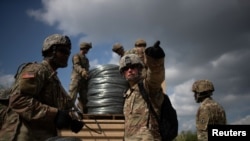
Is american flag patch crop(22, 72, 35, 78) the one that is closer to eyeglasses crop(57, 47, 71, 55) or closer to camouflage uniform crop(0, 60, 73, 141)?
camouflage uniform crop(0, 60, 73, 141)

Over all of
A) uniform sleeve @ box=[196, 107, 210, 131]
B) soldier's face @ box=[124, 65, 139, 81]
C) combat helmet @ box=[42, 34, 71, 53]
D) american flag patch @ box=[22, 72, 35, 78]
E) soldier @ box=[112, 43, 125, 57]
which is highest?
soldier @ box=[112, 43, 125, 57]

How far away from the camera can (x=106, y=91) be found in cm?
654

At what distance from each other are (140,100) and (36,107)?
1261mm

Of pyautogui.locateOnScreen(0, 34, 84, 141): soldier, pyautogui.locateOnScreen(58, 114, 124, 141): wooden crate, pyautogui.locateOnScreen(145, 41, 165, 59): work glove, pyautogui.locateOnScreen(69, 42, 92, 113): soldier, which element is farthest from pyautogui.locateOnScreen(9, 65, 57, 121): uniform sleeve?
pyautogui.locateOnScreen(69, 42, 92, 113): soldier

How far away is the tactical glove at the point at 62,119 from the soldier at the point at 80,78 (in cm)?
427

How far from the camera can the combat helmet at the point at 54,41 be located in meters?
3.17

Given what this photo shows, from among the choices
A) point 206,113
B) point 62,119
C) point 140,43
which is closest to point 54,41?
point 62,119

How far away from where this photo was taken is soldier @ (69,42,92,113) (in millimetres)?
7410

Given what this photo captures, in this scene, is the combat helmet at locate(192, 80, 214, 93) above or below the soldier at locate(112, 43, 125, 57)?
below

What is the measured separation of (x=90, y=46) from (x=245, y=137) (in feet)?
14.8

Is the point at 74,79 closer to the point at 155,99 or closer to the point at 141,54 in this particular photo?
the point at 141,54

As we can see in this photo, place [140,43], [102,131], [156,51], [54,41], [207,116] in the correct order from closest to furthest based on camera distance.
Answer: [156,51]
[54,41]
[102,131]
[207,116]
[140,43]

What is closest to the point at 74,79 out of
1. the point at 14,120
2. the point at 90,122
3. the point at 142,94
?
the point at 90,122

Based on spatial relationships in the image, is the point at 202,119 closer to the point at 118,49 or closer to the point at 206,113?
the point at 206,113
